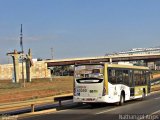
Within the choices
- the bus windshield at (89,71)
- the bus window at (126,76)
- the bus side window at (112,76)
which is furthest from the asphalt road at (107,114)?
the bus windshield at (89,71)

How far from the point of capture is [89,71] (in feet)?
82.4

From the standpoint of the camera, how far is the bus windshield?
977 inches

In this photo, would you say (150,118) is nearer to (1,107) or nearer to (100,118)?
(100,118)

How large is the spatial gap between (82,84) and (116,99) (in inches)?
102

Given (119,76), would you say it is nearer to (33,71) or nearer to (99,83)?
(99,83)

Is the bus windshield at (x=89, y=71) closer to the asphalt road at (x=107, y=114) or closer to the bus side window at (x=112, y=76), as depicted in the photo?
the bus side window at (x=112, y=76)

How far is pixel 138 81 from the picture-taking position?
3077 cm

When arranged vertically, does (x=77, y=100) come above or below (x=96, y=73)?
below

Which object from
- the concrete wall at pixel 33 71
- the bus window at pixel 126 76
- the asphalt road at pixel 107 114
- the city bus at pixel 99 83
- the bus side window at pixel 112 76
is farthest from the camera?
the concrete wall at pixel 33 71

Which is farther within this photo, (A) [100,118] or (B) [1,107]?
(B) [1,107]

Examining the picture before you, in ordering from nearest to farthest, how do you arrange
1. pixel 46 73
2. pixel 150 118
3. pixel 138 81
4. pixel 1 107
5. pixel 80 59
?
pixel 150 118, pixel 1 107, pixel 138 81, pixel 46 73, pixel 80 59

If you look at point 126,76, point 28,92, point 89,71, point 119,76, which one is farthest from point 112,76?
point 28,92

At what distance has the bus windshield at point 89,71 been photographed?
24.8m

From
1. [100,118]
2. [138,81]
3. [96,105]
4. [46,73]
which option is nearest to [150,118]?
[100,118]
